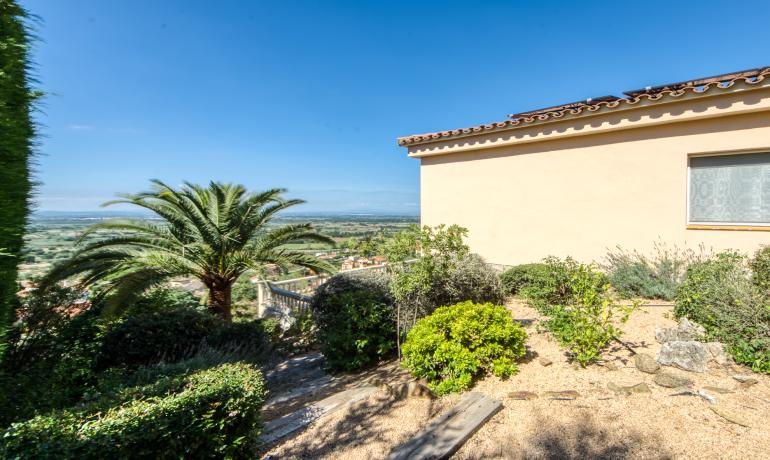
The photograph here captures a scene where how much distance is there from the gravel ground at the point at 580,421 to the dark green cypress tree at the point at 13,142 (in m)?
2.59

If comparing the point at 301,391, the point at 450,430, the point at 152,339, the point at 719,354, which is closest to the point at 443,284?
the point at 301,391

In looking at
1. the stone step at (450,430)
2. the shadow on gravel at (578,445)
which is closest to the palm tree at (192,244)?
the stone step at (450,430)

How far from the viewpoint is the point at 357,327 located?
532cm

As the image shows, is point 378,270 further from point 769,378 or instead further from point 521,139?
point 769,378

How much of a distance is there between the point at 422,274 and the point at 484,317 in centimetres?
133

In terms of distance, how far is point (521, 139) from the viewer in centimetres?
793

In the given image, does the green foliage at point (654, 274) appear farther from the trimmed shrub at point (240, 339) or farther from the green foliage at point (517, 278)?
the trimmed shrub at point (240, 339)

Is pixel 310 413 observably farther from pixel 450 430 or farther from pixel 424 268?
pixel 424 268

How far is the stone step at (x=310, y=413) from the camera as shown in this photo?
11.2ft

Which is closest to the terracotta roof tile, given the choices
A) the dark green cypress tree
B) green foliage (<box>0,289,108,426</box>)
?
the dark green cypress tree

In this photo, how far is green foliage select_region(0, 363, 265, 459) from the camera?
2.13 meters

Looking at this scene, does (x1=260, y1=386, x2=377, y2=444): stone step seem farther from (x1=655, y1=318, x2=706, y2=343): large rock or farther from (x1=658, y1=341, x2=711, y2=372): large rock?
(x1=655, y1=318, x2=706, y2=343): large rock

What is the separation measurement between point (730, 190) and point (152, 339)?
33.0 ft

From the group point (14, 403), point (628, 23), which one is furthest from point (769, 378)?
point (628, 23)
